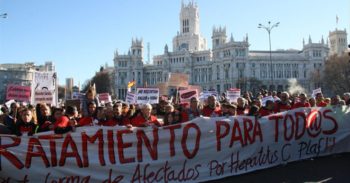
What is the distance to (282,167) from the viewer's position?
9.41 meters

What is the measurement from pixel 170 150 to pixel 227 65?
10490 centimetres

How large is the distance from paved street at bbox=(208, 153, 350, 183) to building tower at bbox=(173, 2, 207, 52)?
126 meters

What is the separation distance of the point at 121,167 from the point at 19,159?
1671 mm

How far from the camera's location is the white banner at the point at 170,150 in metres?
7.17

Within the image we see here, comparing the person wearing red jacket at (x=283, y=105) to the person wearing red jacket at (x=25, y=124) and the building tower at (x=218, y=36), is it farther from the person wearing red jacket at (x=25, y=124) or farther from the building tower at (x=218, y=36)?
the building tower at (x=218, y=36)

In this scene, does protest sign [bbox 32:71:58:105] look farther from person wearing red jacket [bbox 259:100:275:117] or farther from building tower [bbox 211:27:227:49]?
building tower [bbox 211:27:227:49]

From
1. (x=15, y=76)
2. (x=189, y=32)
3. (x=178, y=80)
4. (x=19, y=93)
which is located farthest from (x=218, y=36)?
(x=19, y=93)

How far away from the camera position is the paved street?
8.32 m

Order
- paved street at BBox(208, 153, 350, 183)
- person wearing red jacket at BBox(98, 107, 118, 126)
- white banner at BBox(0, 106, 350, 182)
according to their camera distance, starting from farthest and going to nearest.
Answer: person wearing red jacket at BBox(98, 107, 118, 126)
paved street at BBox(208, 153, 350, 183)
white banner at BBox(0, 106, 350, 182)

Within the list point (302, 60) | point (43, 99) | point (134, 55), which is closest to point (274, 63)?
point (302, 60)

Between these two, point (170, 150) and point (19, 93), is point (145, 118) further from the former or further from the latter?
point (19, 93)

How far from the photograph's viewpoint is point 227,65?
112 m

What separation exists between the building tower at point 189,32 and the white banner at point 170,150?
412ft

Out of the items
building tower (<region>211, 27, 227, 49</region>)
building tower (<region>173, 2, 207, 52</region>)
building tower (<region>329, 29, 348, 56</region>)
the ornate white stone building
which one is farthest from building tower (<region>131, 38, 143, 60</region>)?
building tower (<region>329, 29, 348, 56</region>)
